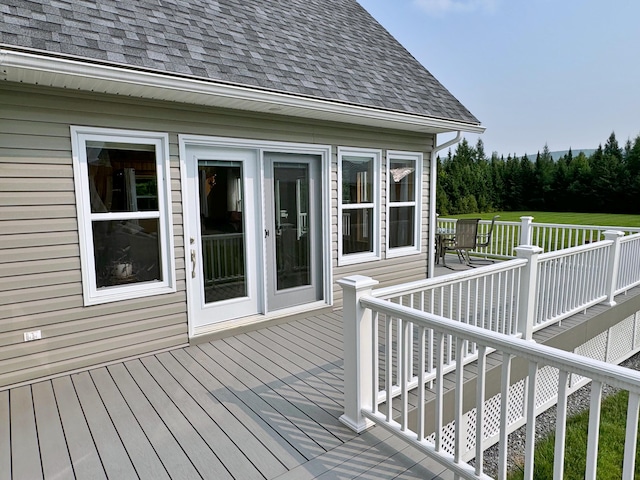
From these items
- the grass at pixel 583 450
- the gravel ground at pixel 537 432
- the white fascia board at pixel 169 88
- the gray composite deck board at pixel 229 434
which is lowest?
the gravel ground at pixel 537 432

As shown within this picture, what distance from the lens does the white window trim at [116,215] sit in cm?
332

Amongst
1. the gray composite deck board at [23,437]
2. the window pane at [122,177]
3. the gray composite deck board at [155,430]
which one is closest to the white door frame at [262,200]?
the window pane at [122,177]

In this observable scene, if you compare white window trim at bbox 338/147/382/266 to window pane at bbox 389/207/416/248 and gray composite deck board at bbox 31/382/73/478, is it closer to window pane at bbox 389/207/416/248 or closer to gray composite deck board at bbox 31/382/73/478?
window pane at bbox 389/207/416/248

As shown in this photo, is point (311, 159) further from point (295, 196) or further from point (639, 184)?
point (639, 184)

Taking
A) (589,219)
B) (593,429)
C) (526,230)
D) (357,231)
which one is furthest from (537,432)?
(589,219)

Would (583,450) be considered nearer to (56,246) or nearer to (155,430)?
(155,430)

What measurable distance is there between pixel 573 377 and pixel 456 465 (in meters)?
4.13

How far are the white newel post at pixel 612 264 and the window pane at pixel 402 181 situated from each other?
2633mm

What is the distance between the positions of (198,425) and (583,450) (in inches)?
141

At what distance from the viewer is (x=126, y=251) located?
11.9ft

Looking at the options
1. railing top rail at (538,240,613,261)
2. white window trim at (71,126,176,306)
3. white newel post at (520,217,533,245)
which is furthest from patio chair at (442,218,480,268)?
white window trim at (71,126,176,306)

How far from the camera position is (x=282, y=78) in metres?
4.09

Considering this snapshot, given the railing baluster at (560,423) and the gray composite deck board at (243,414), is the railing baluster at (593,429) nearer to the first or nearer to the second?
the railing baluster at (560,423)

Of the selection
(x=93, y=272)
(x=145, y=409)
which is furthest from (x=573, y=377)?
(x=93, y=272)
